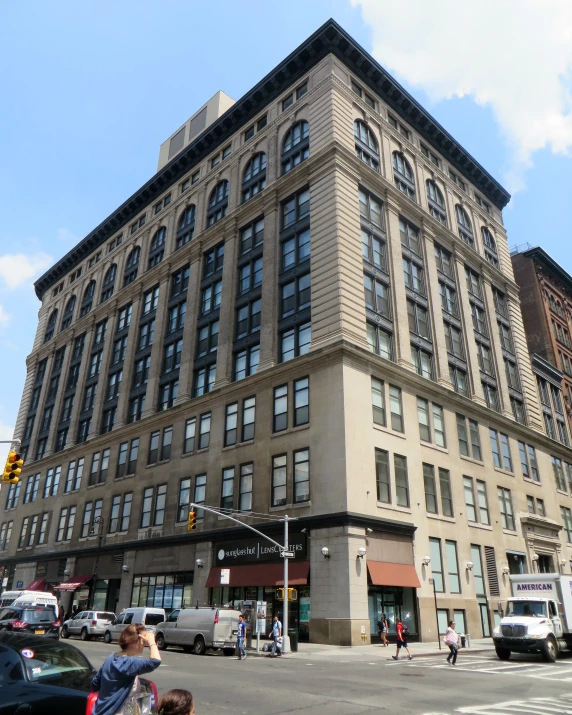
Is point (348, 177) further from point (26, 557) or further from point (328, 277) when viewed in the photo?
point (26, 557)

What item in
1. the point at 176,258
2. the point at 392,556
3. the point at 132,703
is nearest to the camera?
the point at 132,703

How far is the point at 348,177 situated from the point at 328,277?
383 inches

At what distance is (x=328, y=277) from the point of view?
3925 centimetres

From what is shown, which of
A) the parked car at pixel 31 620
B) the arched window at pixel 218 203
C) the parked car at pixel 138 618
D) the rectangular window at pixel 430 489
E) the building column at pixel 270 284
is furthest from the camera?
the arched window at pixel 218 203

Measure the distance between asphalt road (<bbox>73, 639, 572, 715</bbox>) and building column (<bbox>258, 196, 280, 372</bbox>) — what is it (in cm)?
2225

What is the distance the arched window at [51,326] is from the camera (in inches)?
3076

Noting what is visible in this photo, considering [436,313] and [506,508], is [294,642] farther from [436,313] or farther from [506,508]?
[436,313]

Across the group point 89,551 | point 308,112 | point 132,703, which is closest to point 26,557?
point 89,551

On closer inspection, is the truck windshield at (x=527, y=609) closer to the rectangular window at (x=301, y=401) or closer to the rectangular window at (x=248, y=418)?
the rectangular window at (x=301, y=401)

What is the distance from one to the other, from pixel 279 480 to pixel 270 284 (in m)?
15.6

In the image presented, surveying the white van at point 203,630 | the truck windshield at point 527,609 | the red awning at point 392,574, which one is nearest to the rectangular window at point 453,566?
the red awning at point 392,574

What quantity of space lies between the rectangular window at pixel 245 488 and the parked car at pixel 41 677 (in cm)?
3007

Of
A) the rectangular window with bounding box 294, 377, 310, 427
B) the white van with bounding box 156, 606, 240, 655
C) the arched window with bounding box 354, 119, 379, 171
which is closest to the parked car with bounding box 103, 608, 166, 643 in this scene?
the white van with bounding box 156, 606, 240, 655

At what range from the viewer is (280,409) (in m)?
39.2
